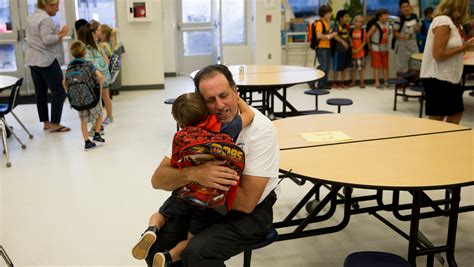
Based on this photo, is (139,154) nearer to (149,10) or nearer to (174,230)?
(174,230)

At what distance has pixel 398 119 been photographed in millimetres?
3115

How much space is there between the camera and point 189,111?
192 cm

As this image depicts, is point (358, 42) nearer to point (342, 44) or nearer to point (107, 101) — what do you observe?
point (342, 44)

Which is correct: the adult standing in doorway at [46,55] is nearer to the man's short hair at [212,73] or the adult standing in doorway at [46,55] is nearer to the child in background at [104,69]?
the child in background at [104,69]

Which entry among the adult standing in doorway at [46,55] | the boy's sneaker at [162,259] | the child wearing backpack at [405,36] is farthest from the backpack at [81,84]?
the child wearing backpack at [405,36]

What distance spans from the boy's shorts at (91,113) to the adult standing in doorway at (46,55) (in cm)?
96

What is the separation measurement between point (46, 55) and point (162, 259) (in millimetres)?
4285

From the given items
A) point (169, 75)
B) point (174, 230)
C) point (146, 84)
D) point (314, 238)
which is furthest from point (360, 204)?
point (169, 75)

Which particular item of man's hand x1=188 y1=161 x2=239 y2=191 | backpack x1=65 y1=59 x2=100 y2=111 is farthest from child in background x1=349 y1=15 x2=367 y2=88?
man's hand x1=188 y1=161 x2=239 y2=191

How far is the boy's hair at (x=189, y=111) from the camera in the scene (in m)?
1.93

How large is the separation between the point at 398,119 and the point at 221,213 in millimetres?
1629

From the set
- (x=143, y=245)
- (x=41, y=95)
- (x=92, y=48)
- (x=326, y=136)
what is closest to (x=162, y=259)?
(x=143, y=245)

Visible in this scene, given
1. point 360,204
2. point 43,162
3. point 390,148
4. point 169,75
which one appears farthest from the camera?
point 169,75

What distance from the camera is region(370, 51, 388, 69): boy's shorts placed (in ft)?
28.3
